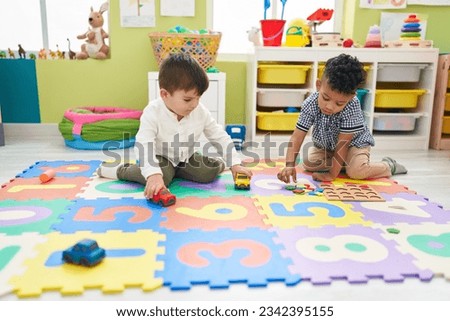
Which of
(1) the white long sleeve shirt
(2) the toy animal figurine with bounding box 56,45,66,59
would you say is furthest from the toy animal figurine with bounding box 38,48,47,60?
(1) the white long sleeve shirt

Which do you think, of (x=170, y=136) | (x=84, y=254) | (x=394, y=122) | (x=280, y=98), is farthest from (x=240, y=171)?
(x=394, y=122)

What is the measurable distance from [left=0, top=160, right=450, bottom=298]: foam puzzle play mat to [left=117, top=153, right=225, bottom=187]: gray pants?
1.4 inches

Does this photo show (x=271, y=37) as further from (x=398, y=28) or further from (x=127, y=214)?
(x=127, y=214)

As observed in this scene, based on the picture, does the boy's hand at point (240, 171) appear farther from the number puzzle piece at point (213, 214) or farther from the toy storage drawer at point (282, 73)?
the toy storage drawer at point (282, 73)

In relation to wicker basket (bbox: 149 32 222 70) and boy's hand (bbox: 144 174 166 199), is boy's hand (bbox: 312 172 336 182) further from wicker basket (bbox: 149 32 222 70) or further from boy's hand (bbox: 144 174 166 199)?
wicker basket (bbox: 149 32 222 70)

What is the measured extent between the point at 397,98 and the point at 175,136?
1464mm

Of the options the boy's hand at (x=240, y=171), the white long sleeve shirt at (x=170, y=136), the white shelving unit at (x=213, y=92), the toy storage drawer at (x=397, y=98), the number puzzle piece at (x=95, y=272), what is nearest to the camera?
the number puzzle piece at (x=95, y=272)

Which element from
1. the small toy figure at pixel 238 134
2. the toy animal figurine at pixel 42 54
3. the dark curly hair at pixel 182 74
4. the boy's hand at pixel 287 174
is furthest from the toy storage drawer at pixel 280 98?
the toy animal figurine at pixel 42 54

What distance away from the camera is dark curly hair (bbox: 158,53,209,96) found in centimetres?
132

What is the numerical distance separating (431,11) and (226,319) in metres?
2.52

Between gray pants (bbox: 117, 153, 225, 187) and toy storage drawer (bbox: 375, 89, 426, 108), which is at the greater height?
toy storage drawer (bbox: 375, 89, 426, 108)

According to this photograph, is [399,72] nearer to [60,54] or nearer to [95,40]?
[95,40]

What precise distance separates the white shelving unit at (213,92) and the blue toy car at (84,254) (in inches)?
56.6

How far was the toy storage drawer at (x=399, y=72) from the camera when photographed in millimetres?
2354
